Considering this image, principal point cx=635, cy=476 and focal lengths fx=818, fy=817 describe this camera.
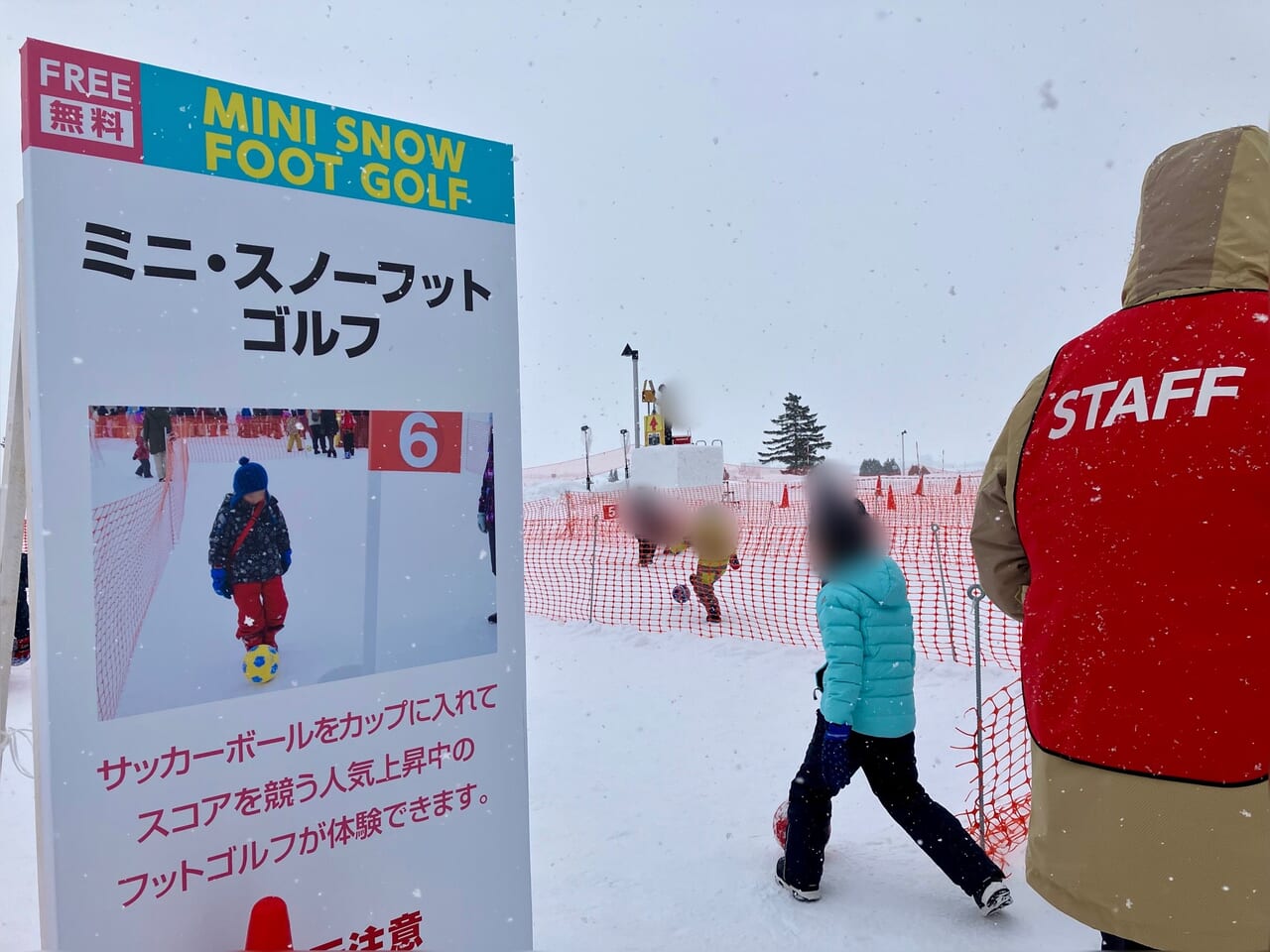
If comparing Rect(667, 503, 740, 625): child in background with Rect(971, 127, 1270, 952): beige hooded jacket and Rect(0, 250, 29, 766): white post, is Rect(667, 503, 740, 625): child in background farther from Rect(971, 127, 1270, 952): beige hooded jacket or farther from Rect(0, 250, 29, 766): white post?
Rect(971, 127, 1270, 952): beige hooded jacket

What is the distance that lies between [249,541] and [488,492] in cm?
70

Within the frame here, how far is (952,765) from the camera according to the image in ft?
16.7

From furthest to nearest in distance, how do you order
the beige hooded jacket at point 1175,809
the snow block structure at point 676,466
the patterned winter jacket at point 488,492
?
the snow block structure at point 676,466, the patterned winter jacket at point 488,492, the beige hooded jacket at point 1175,809

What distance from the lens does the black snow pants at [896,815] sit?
3.23m

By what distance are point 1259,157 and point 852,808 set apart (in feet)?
12.0

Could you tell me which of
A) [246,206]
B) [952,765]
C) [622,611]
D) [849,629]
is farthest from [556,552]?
[246,206]

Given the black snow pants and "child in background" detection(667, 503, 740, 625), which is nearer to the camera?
the black snow pants

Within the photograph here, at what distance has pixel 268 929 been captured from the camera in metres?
2.00

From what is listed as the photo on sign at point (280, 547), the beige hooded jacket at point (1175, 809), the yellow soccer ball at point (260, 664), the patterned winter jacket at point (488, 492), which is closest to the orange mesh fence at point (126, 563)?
the photo on sign at point (280, 547)

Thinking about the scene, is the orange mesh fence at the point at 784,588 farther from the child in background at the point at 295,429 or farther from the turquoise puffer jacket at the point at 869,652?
the child in background at the point at 295,429

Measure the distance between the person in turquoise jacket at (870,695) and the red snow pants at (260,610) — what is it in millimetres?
2019

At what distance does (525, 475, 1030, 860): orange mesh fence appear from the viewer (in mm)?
5371

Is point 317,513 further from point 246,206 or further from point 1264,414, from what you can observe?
point 1264,414

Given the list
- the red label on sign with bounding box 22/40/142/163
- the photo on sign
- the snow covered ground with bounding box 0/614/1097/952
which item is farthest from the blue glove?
the red label on sign with bounding box 22/40/142/163
